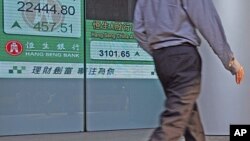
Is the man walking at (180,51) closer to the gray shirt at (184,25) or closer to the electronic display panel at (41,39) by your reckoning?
the gray shirt at (184,25)

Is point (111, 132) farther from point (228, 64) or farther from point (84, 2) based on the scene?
point (228, 64)

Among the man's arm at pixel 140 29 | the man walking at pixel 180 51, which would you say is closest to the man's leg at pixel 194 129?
the man walking at pixel 180 51

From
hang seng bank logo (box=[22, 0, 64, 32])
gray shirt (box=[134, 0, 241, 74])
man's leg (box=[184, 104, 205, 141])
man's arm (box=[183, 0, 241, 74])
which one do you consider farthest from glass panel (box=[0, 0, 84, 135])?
man's arm (box=[183, 0, 241, 74])

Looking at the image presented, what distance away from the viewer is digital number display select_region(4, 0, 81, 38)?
7.59 meters

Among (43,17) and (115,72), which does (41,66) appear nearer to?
(43,17)

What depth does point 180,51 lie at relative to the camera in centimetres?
331

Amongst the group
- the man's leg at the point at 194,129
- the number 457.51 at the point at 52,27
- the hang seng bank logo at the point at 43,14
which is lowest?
the man's leg at the point at 194,129

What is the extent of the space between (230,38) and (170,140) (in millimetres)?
4297

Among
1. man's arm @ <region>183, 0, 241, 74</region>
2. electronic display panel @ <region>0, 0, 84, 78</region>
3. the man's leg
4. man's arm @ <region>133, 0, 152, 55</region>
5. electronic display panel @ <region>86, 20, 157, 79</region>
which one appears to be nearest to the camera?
man's arm @ <region>183, 0, 241, 74</region>

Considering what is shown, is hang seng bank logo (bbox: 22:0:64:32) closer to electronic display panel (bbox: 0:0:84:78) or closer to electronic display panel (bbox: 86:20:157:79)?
electronic display panel (bbox: 0:0:84:78)

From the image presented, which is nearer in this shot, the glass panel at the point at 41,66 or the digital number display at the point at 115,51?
the glass panel at the point at 41,66

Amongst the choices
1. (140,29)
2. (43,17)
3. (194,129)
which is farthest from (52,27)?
(194,129)

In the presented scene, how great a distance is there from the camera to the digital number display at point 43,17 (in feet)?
24.9

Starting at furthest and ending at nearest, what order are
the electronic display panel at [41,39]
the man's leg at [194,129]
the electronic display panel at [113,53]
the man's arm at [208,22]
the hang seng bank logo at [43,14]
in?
the electronic display panel at [113,53] < the hang seng bank logo at [43,14] < the electronic display panel at [41,39] < the man's leg at [194,129] < the man's arm at [208,22]
